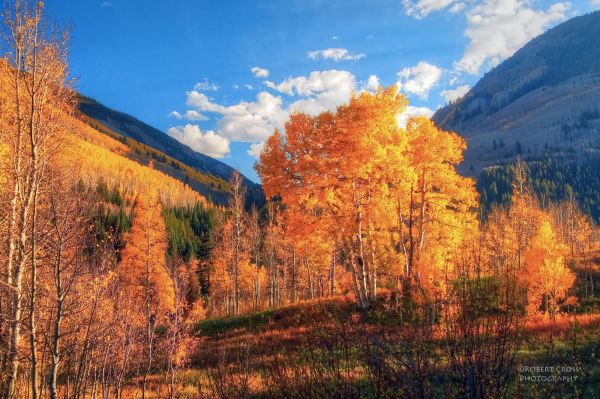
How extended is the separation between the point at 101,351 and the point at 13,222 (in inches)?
175

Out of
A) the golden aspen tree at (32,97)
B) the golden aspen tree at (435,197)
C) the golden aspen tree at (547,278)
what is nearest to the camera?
the golden aspen tree at (32,97)

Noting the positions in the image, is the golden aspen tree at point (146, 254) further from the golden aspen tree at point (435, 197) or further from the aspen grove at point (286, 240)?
the golden aspen tree at point (435, 197)

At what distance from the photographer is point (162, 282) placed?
98.2 feet

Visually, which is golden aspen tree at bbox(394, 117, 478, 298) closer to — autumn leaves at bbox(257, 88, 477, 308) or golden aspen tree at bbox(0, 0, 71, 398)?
autumn leaves at bbox(257, 88, 477, 308)

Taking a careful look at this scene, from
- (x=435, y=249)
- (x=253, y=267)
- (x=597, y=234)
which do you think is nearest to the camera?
(x=435, y=249)

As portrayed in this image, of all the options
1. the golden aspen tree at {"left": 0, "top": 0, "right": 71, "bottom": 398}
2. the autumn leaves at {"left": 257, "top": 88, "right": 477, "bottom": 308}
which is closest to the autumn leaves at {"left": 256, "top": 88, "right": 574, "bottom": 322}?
the autumn leaves at {"left": 257, "top": 88, "right": 477, "bottom": 308}

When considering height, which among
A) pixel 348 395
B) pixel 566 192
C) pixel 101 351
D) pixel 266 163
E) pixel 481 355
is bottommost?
pixel 101 351

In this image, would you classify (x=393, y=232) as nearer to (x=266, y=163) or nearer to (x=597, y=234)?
(x=266, y=163)

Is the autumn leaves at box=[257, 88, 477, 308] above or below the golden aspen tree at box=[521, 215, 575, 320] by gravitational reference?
above

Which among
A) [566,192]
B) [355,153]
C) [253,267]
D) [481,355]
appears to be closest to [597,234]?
[566,192]

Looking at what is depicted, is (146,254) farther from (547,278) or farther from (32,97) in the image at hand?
(547,278)

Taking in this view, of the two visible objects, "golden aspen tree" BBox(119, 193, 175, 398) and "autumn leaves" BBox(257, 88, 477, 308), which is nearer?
"autumn leaves" BBox(257, 88, 477, 308)

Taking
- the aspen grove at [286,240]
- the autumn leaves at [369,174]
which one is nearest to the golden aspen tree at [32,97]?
the aspen grove at [286,240]

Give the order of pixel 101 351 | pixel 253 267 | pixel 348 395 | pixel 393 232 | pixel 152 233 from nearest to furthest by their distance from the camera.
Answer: pixel 348 395
pixel 101 351
pixel 393 232
pixel 152 233
pixel 253 267
